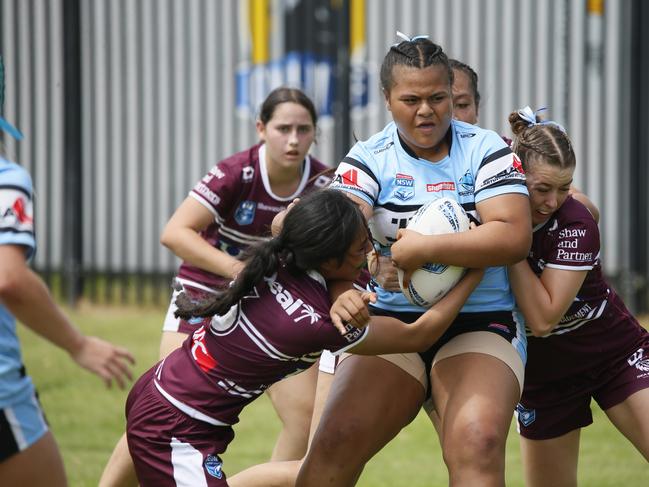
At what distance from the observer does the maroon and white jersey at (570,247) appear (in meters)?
4.16

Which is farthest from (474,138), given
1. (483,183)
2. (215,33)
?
(215,33)

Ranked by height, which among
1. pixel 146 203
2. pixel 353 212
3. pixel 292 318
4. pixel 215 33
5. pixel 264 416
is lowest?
pixel 264 416

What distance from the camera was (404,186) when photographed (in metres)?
3.99

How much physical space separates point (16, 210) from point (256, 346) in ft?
A: 3.12

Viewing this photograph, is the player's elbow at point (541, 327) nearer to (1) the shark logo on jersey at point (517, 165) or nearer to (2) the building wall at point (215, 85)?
(1) the shark logo on jersey at point (517, 165)

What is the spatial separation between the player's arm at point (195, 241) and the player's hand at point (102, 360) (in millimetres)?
1835

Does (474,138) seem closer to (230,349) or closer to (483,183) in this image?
(483,183)

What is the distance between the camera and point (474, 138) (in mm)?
4055

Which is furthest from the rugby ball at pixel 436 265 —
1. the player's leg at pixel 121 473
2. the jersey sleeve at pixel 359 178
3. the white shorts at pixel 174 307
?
the white shorts at pixel 174 307

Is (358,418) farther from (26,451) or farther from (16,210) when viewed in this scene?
(16,210)

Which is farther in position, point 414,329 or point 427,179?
point 427,179

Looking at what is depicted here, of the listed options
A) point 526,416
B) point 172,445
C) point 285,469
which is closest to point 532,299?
point 526,416

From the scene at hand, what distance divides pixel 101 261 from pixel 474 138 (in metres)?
8.06

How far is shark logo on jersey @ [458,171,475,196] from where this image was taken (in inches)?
157
